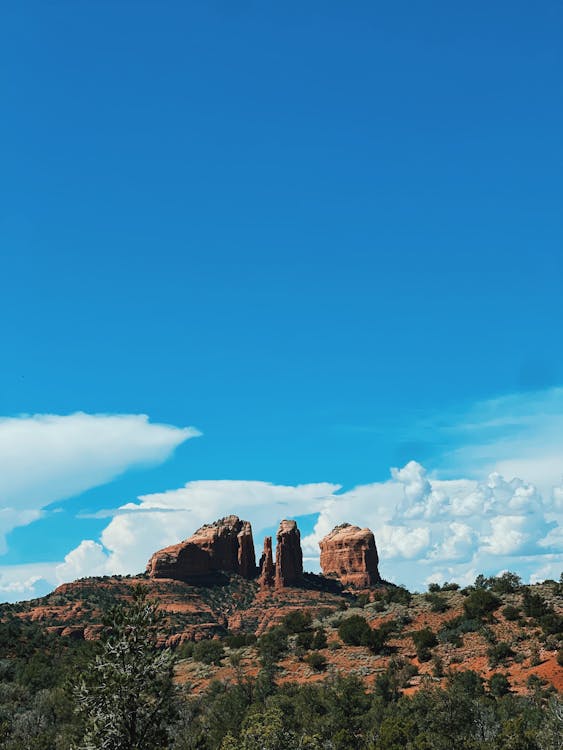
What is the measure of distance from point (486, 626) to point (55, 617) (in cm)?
9764

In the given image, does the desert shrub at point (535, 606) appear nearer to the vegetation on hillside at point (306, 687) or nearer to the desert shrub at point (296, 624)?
the vegetation on hillside at point (306, 687)

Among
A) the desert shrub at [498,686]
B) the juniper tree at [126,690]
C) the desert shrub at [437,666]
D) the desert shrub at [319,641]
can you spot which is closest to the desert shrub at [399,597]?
the desert shrub at [319,641]

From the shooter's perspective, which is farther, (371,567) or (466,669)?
(371,567)

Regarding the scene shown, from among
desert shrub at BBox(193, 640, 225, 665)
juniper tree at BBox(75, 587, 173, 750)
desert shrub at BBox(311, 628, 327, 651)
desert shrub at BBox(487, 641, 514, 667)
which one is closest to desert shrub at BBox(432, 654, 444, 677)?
desert shrub at BBox(487, 641, 514, 667)

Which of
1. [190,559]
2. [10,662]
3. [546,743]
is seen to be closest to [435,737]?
[546,743]

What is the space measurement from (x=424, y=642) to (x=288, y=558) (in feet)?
368

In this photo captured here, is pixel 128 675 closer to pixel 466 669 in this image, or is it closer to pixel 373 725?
pixel 373 725

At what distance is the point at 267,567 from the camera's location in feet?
606

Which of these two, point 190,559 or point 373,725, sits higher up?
point 190,559

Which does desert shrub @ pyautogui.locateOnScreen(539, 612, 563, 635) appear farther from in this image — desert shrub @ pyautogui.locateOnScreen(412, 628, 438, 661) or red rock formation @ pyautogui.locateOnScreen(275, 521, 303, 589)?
red rock formation @ pyautogui.locateOnScreen(275, 521, 303, 589)

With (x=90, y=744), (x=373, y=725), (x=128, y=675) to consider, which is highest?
(x=128, y=675)

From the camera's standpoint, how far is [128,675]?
77.3 feet

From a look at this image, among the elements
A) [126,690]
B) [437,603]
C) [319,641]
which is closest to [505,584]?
[437,603]

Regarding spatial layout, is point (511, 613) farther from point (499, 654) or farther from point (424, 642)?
point (424, 642)
